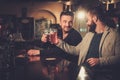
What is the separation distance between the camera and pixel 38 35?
481 cm

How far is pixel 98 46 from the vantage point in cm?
328

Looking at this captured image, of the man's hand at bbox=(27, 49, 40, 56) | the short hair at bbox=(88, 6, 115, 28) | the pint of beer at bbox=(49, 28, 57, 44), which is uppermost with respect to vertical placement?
the short hair at bbox=(88, 6, 115, 28)

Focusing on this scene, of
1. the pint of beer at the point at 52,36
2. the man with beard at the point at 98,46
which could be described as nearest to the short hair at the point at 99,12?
the man with beard at the point at 98,46

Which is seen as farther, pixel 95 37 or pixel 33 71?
pixel 95 37

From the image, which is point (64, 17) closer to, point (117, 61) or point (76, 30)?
point (76, 30)

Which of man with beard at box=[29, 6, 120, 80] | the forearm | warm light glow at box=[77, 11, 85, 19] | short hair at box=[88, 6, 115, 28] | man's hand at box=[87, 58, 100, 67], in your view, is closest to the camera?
man's hand at box=[87, 58, 100, 67]

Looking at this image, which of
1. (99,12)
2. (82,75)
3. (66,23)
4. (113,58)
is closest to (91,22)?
(99,12)

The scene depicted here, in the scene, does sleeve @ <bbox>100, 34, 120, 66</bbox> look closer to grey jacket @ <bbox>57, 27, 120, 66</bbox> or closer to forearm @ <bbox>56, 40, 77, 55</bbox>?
grey jacket @ <bbox>57, 27, 120, 66</bbox>

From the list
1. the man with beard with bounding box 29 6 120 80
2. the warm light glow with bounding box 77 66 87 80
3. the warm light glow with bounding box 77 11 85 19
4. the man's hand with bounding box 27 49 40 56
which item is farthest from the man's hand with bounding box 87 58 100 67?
the warm light glow with bounding box 77 11 85 19

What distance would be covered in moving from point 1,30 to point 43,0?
1720mm

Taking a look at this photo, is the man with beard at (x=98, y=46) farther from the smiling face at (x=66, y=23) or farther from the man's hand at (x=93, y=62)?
the smiling face at (x=66, y=23)

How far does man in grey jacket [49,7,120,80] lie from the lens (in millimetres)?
3068

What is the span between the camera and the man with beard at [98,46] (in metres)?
3.07

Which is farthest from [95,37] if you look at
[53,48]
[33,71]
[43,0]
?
[43,0]
